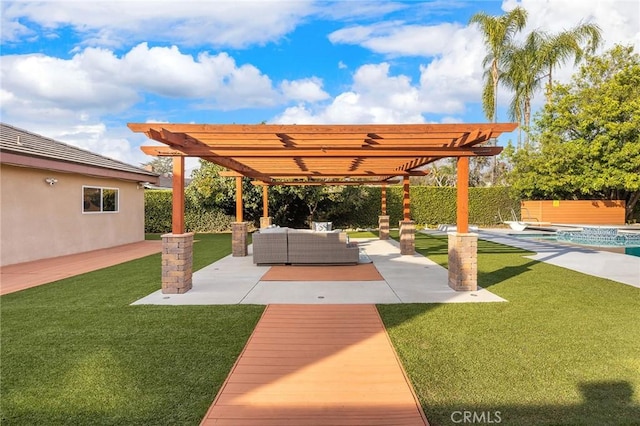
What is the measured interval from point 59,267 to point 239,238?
15.3 ft

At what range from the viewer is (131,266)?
9.69 m

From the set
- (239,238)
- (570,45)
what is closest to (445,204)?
(570,45)

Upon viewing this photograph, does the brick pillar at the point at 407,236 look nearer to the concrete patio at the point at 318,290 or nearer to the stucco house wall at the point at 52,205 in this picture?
the concrete patio at the point at 318,290

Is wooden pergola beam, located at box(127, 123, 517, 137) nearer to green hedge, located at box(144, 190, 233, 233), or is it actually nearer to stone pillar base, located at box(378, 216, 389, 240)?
stone pillar base, located at box(378, 216, 389, 240)

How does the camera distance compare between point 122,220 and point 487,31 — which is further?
point 487,31

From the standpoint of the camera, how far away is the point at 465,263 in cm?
681

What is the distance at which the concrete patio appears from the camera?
6.18 m

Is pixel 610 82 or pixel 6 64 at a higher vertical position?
pixel 610 82

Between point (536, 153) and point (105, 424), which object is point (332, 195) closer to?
point (536, 153)

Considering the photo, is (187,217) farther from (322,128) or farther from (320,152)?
(322,128)

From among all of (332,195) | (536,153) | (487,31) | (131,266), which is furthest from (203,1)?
(487,31)

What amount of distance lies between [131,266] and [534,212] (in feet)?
77.0

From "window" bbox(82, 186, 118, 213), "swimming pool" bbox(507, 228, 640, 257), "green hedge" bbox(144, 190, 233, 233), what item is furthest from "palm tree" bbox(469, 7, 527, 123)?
"window" bbox(82, 186, 118, 213)

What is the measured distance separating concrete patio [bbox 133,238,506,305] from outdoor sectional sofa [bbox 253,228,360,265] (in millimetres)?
473
